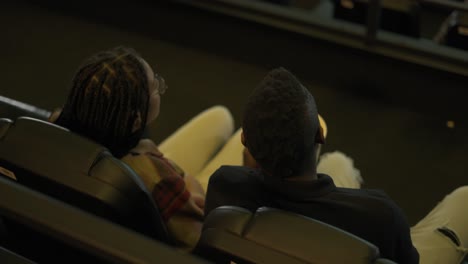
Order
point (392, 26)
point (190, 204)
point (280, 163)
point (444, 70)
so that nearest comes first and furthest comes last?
point (280, 163)
point (190, 204)
point (444, 70)
point (392, 26)

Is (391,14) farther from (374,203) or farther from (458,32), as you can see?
(374,203)

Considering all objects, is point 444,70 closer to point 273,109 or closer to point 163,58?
point 163,58

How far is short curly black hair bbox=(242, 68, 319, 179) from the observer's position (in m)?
1.29

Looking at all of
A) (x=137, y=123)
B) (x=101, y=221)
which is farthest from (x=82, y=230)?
(x=137, y=123)

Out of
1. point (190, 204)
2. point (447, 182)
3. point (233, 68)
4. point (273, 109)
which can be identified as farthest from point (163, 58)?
point (273, 109)

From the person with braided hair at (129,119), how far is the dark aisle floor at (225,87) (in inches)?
45.3

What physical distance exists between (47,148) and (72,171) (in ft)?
0.24

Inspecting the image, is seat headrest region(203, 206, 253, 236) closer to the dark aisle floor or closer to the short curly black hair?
the short curly black hair

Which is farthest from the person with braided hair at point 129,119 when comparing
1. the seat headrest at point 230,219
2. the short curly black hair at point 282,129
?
the seat headrest at point 230,219

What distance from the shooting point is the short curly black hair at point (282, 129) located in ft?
4.23

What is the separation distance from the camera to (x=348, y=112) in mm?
2871

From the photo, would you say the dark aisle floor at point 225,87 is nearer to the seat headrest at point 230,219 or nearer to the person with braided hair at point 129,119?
the person with braided hair at point 129,119

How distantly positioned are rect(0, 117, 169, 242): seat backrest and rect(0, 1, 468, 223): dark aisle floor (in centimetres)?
144

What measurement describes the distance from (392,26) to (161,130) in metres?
1.10
